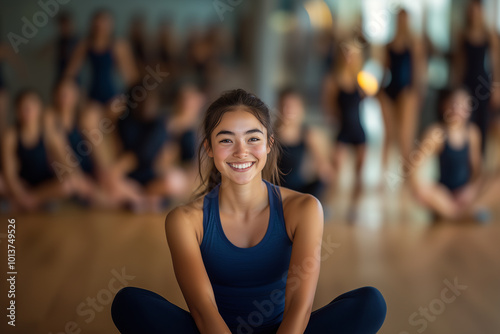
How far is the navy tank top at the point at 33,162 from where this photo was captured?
2.77 m

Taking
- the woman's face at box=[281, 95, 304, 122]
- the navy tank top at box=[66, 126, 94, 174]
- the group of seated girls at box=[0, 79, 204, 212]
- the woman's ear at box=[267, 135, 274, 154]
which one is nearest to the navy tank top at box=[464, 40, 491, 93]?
the woman's face at box=[281, 95, 304, 122]

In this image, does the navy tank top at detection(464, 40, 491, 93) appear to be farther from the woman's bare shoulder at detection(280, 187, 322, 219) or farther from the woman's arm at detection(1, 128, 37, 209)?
the woman's arm at detection(1, 128, 37, 209)

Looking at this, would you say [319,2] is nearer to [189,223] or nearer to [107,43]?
[107,43]

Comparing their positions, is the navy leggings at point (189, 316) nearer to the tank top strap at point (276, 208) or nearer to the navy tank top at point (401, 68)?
the tank top strap at point (276, 208)

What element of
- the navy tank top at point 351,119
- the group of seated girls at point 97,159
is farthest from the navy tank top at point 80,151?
the navy tank top at point 351,119

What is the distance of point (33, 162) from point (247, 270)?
A: 6.84ft

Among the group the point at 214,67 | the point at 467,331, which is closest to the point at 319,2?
the point at 214,67

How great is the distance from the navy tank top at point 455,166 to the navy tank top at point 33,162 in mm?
2121

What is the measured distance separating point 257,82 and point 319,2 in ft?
6.57

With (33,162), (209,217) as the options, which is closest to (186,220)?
(209,217)

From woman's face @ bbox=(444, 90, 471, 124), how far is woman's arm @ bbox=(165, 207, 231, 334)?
2091mm

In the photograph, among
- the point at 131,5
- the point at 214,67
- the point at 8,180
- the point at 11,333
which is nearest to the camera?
the point at 11,333

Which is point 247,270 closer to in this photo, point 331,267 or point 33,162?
point 331,267

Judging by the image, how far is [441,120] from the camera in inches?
111
